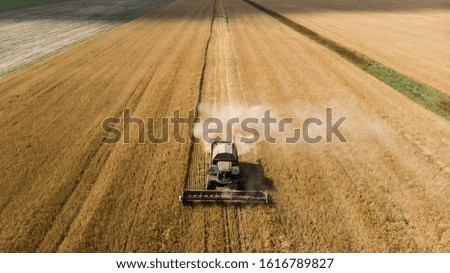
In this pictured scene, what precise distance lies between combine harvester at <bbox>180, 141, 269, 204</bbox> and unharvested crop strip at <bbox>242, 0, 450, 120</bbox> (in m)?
13.8

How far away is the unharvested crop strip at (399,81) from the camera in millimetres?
19094

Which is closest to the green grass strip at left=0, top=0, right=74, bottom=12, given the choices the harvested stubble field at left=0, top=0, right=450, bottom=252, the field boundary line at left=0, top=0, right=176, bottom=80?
the field boundary line at left=0, top=0, right=176, bottom=80

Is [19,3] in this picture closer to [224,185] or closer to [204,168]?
[204,168]

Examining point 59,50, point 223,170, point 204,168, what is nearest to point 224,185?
point 223,170

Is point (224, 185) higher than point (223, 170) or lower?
lower

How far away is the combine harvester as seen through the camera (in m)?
11.0

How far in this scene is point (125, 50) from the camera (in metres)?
30.5

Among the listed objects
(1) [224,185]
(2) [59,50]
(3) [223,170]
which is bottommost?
(1) [224,185]

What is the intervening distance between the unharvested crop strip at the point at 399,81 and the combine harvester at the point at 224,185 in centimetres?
1379

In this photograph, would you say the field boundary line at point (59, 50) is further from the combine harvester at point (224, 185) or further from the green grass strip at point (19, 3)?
the green grass strip at point (19, 3)

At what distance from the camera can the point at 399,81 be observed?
22859 millimetres

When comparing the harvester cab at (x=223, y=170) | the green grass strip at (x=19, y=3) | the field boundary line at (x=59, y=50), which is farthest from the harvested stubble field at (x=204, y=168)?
the green grass strip at (x=19, y=3)

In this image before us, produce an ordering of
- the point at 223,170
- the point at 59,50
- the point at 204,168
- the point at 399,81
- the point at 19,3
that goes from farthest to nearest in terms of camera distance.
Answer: the point at 19,3 < the point at 59,50 < the point at 399,81 < the point at 204,168 < the point at 223,170

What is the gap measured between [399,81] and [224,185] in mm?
→ 18385
